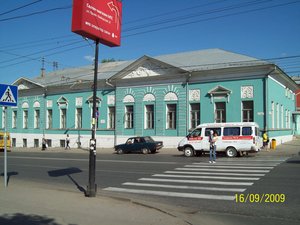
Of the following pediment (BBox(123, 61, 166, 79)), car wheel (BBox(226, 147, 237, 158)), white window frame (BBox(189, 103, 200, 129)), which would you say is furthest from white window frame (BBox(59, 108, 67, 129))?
car wheel (BBox(226, 147, 237, 158))

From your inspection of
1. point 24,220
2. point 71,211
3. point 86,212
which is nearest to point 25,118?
point 71,211

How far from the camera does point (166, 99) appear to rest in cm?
3434

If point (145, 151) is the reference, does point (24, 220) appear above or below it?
above

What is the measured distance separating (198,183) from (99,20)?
20.4ft

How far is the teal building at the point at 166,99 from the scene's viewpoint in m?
30.3

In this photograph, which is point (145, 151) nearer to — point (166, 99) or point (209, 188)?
point (166, 99)

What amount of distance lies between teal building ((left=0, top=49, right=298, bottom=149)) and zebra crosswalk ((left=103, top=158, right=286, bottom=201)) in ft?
51.8

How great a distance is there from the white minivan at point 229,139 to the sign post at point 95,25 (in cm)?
1388

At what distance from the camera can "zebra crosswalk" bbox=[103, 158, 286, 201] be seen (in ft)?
34.1

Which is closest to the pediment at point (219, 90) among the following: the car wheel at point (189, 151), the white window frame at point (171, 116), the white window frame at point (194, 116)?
the white window frame at point (194, 116)

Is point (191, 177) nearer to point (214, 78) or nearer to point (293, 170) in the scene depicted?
point (293, 170)

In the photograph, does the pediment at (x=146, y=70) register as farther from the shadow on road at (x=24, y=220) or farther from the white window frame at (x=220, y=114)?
the shadow on road at (x=24, y=220)

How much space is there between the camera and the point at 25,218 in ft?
23.4

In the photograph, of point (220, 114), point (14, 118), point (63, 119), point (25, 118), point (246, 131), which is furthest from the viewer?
point (14, 118)
